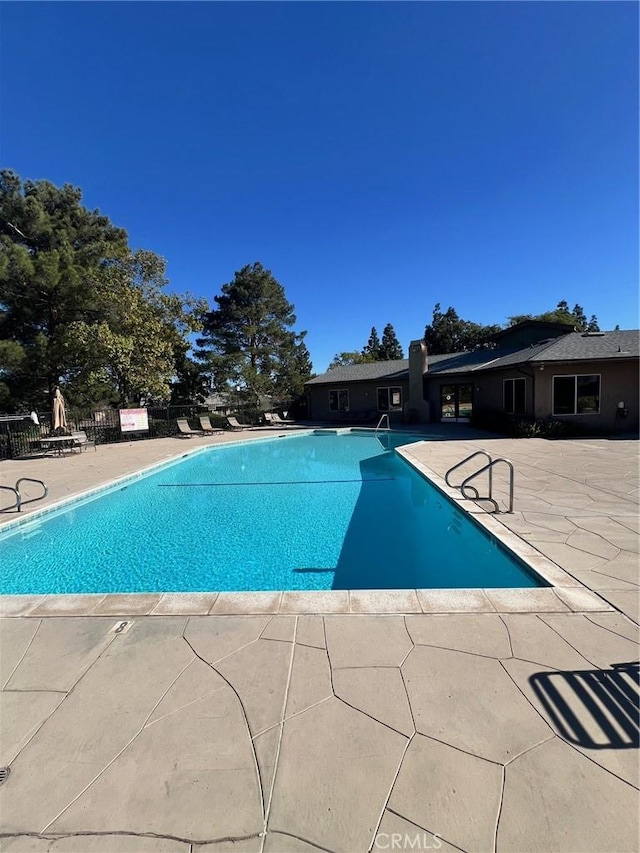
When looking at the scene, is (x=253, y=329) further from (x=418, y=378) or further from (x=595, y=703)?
(x=595, y=703)

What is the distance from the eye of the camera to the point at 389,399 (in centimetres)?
2209

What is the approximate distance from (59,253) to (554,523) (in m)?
20.7

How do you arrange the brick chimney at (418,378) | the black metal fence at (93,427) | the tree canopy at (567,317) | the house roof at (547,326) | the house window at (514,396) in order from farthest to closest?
the tree canopy at (567,317) < the brick chimney at (418,378) < the house roof at (547,326) < the house window at (514,396) < the black metal fence at (93,427)

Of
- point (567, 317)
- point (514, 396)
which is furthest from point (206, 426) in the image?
point (567, 317)

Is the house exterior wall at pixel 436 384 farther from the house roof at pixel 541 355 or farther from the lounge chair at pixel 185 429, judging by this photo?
the lounge chair at pixel 185 429

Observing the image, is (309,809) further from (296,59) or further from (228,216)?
(228,216)

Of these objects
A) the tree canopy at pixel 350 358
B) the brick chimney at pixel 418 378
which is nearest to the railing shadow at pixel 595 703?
the brick chimney at pixel 418 378

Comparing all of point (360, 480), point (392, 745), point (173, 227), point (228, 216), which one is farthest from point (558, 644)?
point (173, 227)

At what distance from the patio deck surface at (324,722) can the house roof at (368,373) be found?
747 inches

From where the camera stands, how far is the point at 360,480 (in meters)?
9.20

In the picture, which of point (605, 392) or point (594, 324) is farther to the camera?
point (594, 324)

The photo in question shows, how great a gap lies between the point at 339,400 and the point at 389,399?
3333 mm

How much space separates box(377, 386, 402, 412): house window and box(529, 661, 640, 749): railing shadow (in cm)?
1980

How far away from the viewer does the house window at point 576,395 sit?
13.5 metres
